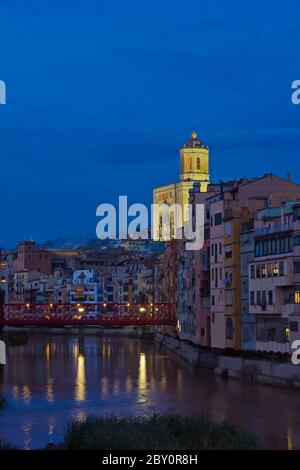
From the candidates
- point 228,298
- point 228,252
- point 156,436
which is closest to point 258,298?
point 228,298

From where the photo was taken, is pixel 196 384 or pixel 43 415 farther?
pixel 196 384

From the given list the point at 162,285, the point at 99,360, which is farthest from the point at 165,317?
the point at 99,360

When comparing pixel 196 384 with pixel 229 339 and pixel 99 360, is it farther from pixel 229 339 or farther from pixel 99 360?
pixel 99 360

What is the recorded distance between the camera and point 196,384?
1660 inches

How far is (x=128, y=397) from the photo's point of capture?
38156 millimetres

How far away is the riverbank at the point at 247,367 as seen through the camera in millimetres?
37944

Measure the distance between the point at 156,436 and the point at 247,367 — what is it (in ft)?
71.7

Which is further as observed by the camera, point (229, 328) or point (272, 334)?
point (229, 328)

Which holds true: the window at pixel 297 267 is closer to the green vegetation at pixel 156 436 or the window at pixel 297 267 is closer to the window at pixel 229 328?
the window at pixel 229 328

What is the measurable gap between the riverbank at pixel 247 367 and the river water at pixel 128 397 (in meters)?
0.58

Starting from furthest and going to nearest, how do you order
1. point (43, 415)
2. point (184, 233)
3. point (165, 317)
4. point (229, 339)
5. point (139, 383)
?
1. point (165, 317)
2. point (184, 233)
3. point (229, 339)
4. point (139, 383)
5. point (43, 415)

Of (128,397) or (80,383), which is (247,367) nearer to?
(128,397)

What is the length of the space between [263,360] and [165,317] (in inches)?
1485
